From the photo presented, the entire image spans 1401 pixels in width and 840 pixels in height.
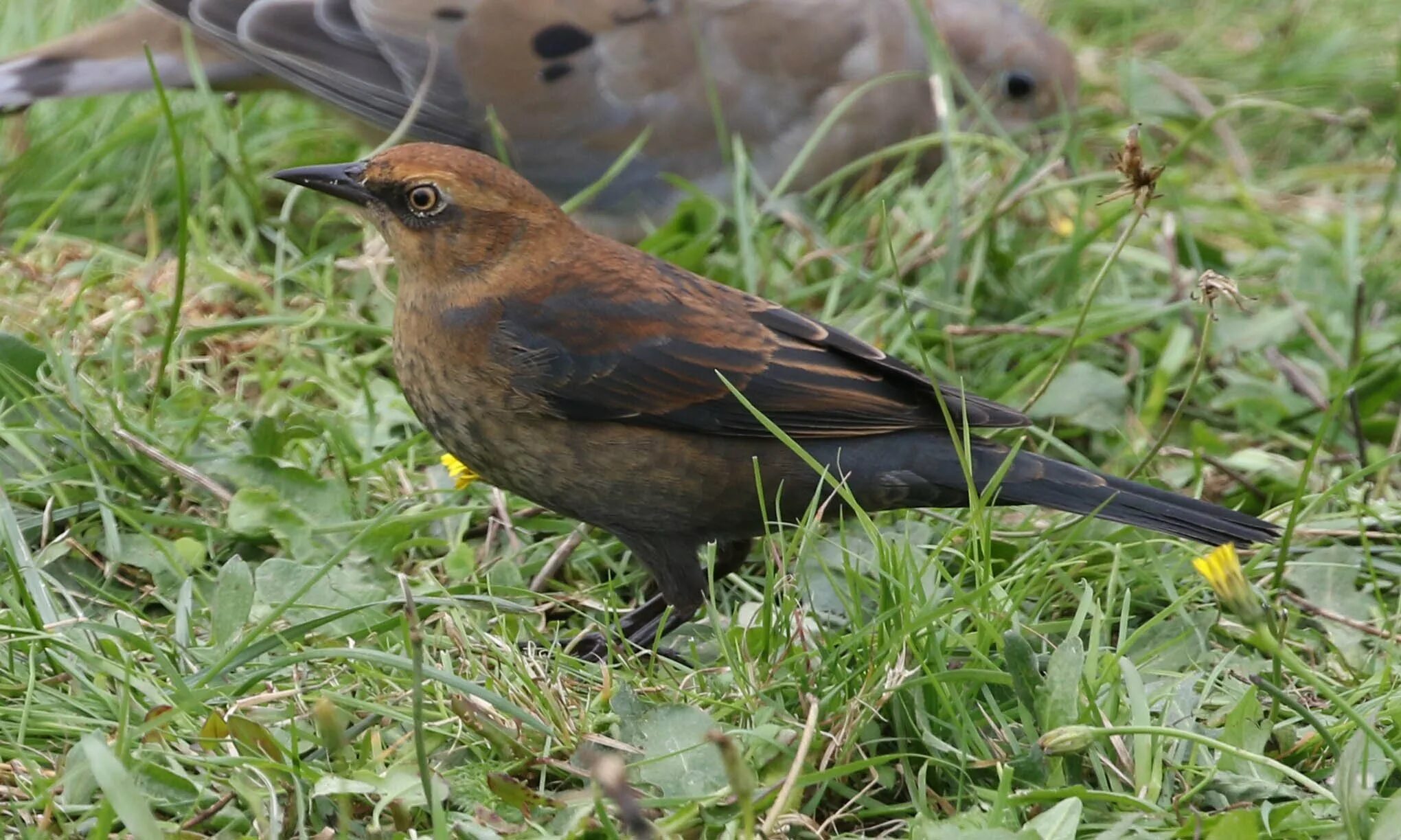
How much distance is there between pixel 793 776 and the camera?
2654 millimetres

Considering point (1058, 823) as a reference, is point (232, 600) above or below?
above

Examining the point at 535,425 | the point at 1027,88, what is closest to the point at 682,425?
the point at 535,425

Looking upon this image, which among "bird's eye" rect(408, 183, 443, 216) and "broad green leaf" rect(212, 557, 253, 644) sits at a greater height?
"bird's eye" rect(408, 183, 443, 216)

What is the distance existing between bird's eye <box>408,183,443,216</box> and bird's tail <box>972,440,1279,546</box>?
1425 millimetres

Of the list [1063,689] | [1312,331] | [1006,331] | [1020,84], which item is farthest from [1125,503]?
[1020,84]

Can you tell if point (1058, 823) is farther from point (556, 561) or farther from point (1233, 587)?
point (556, 561)

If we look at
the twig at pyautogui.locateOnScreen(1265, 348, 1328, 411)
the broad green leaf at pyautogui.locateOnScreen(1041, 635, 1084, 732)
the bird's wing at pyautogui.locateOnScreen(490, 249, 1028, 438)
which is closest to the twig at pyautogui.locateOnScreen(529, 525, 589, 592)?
the bird's wing at pyautogui.locateOnScreen(490, 249, 1028, 438)

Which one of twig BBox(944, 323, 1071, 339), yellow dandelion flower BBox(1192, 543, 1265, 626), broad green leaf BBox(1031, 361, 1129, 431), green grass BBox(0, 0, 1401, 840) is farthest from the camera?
twig BBox(944, 323, 1071, 339)

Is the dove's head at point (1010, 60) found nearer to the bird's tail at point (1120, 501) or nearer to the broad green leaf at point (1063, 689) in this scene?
the bird's tail at point (1120, 501)

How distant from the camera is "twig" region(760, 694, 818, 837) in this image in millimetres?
2654

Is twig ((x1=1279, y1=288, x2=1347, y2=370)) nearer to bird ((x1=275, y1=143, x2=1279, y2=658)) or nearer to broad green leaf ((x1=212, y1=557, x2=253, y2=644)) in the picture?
bird ((x1=275, y1=143, x2=1279, y2=658))

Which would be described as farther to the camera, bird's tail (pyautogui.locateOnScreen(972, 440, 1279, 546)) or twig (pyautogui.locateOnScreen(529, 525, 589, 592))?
twig (pyautogui.locateOnScreen(529, 525, 589, 592))

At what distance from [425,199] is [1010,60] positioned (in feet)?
11.3

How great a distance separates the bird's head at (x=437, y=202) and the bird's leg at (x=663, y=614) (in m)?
0.91
